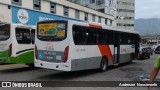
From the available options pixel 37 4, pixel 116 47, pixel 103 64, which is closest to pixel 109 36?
pixel 116 47

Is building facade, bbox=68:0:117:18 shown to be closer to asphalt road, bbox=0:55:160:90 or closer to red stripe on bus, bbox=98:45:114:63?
red stripe on bus, bbox=98:45:114:63

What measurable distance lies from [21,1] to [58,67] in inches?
666

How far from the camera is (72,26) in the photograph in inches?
516

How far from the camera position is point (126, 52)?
20875 millimetres

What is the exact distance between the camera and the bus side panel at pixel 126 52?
65.3 ft

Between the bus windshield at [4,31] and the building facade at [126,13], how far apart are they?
9966cm

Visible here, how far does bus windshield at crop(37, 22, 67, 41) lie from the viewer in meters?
13.1

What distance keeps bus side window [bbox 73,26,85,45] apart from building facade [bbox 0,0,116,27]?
1339 centimetres

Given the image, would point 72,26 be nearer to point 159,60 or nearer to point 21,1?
point 159,60

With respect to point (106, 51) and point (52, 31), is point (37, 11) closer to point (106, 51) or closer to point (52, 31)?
point (106, 51)

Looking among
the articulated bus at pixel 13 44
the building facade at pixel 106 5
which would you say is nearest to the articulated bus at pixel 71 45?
the articulated bus at pixel 13 44

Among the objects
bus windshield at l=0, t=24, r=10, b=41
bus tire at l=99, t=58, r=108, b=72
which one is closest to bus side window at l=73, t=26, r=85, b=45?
bus tire at l=99, t=58, r=108, b=72

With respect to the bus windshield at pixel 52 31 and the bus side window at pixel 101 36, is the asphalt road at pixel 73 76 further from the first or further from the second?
the bus windshield at pixel 52 31

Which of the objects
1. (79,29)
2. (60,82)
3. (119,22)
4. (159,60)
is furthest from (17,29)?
(119,22)
